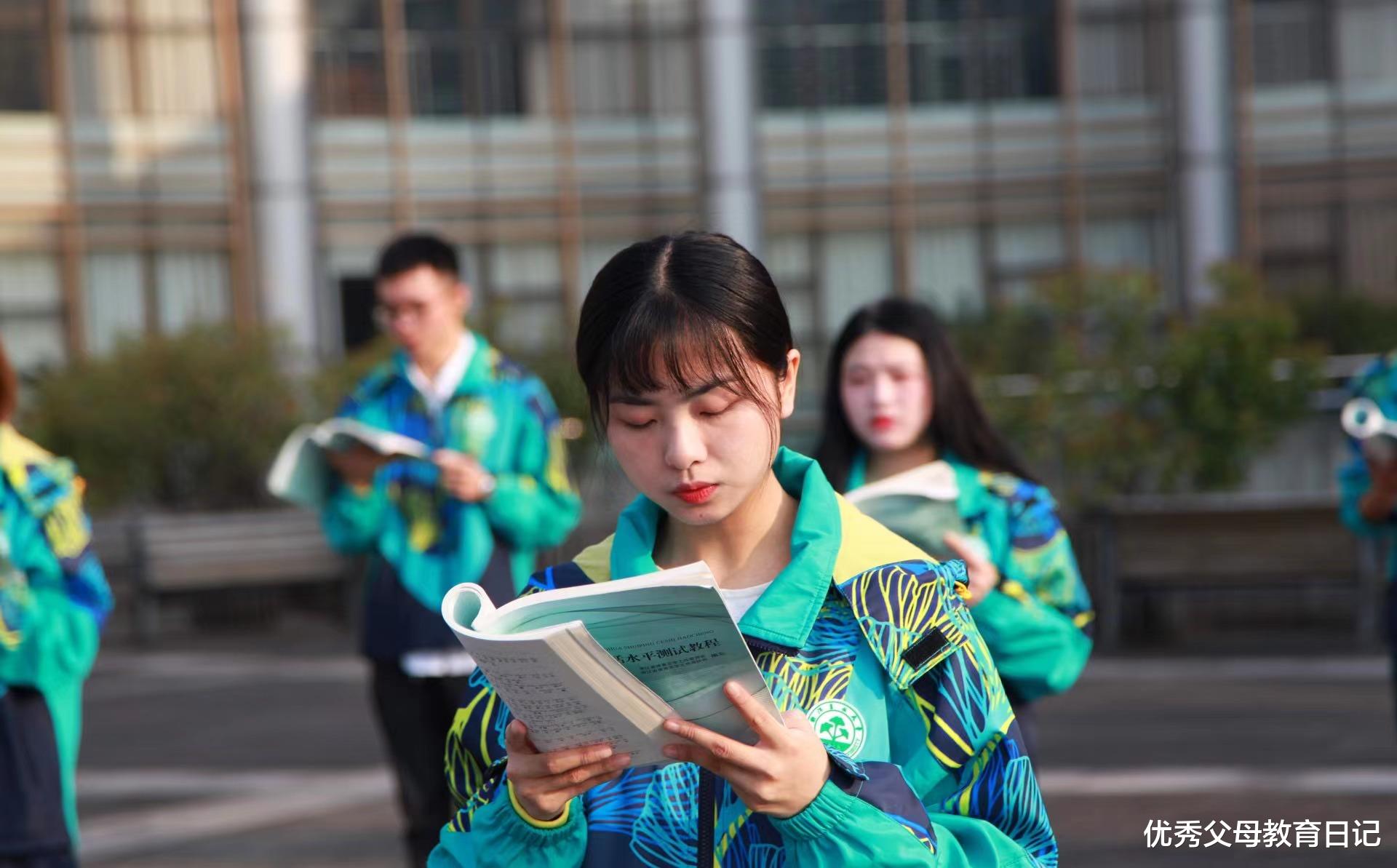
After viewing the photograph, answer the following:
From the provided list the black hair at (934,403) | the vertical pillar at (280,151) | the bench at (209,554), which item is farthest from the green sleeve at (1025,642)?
the vertical pillar at (280,151)

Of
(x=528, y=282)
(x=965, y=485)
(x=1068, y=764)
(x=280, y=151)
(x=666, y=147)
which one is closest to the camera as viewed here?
(x=965, y=485)

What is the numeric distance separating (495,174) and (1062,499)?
14.2 metres

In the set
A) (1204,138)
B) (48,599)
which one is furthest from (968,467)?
(1204,138)

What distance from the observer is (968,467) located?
17.0 feet

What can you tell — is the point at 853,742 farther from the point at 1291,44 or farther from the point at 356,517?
the point at 1291,44

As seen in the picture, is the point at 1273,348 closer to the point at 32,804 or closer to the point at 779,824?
the point at 32,804

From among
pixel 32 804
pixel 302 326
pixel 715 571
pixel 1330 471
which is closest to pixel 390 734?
pixel 32 804

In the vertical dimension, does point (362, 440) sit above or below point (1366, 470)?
above

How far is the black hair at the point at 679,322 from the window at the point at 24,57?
946 inches

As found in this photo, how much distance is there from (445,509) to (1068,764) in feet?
13.6

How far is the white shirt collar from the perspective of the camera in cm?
661

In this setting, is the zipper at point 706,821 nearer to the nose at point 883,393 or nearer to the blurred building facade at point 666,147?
the nose at point 883,393

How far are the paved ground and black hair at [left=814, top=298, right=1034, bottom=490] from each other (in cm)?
246

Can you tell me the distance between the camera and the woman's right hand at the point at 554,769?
2.29 metres
